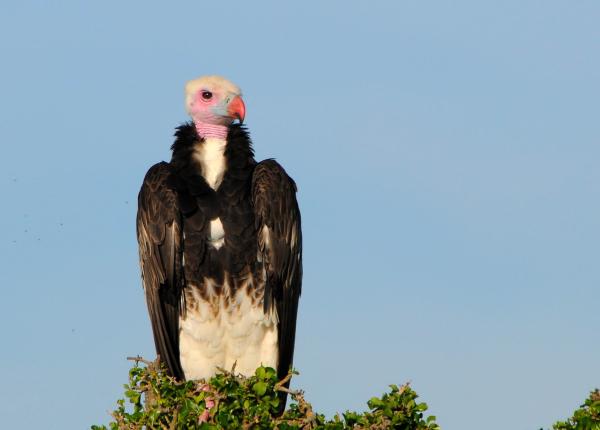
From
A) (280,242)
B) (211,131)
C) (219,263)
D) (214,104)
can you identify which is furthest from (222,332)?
(214,104)

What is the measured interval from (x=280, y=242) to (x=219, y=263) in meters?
0.66

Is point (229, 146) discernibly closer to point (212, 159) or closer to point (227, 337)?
point (212, 159)

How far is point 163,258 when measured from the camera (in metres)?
10.9

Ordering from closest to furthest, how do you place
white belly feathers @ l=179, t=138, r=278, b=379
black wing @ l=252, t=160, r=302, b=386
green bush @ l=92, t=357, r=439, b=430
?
green bush @ l=92, t=357, r=439, b=430
white belly feathers @ l=179, t=138, r=278, b=379
black wing @ l=252, t=160, r=302, b=386

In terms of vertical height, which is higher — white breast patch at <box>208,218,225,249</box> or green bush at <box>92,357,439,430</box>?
white breast patch at <box>208,218,225,249</box>

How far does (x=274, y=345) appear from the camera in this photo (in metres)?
11.1

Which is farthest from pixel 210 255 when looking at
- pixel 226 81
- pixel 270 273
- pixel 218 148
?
pixel 226 81

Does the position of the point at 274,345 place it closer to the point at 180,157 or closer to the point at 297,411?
the point at 180,157

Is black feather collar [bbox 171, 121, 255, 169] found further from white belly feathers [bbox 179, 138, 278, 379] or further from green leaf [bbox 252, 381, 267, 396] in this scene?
green leaf [bbox 252, 381, 267, 396]

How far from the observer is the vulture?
1083 cm

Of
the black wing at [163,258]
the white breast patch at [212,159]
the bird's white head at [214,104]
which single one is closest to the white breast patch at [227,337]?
the black wing at [163,258]

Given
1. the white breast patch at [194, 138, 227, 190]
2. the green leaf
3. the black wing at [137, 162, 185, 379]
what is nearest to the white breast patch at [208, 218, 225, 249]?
the black wing at [137, 162, 185, 379]

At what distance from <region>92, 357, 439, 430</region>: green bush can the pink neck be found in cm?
397

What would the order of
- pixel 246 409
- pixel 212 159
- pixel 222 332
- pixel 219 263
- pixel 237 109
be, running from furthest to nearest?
pixel 237 109 < pixel 212 159 < pixel 222 332 < pixel 219 263 < pixel 246 409
